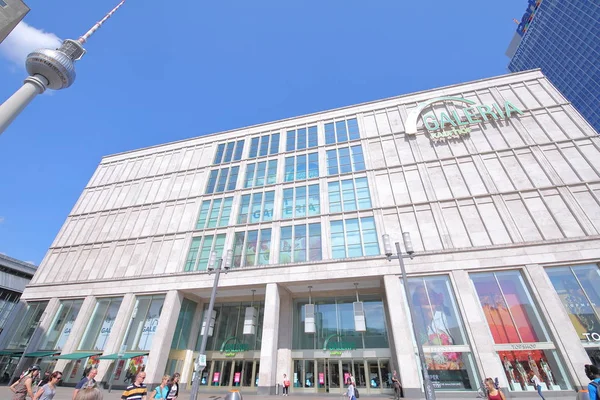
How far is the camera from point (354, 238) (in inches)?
956

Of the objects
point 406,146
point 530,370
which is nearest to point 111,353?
point 530,370

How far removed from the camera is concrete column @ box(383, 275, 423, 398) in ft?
58.1

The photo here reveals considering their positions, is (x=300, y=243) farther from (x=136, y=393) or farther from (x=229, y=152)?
(x=136, y=393)

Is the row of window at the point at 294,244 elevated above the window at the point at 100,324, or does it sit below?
above

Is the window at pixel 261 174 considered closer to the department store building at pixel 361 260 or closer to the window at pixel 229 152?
the department store building at pixel 361 260

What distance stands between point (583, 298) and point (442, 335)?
8974 millimetres

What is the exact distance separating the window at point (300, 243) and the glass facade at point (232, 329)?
236 inches

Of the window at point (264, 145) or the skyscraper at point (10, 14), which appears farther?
the window at point (264, 145)

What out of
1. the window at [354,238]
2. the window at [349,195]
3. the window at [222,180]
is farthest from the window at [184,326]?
the window at [349,195]

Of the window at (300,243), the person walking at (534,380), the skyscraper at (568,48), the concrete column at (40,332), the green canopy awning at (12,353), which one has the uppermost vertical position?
the skyscraper at (568,48)

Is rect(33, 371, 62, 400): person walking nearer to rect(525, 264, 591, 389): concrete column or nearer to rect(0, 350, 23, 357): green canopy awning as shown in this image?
rect(525, 264, 591, 389): concrete column

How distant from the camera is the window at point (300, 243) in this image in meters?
24.5

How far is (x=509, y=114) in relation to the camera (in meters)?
26.2

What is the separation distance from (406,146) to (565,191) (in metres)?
12.7
